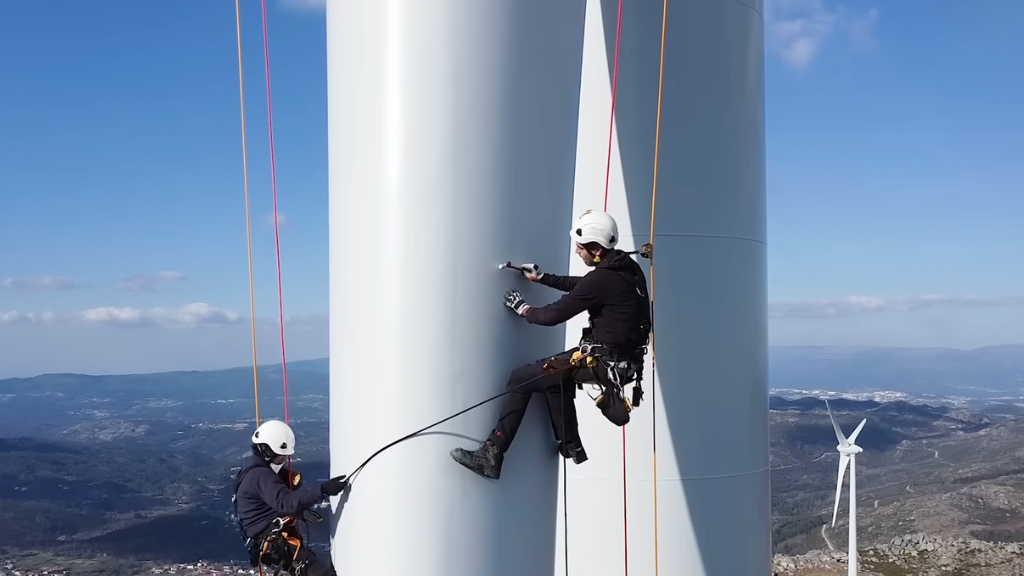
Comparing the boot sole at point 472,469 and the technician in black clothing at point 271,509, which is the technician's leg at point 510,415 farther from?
the technician in black clothing at point 271,509

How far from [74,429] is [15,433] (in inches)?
905

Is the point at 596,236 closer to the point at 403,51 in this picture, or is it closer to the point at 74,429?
the point at 403,51

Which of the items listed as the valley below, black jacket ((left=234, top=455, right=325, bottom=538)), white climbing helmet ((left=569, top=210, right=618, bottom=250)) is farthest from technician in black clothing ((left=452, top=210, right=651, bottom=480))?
the valley below

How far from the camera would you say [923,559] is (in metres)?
101

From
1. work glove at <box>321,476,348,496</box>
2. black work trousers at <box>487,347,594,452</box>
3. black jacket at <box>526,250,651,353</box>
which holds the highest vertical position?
black jacket at <box>526,250,651,353</box>

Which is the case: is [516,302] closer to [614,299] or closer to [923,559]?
[614,299]

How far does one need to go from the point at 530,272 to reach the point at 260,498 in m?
3.07

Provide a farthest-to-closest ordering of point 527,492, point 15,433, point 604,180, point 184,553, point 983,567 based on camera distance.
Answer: point 15,433
point 983,567
point 184,553
point 604,180
point 527,492

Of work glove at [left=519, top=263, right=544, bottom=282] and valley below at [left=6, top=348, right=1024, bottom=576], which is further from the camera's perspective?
valley below at [left=6, top=348, right=1024, bottom=576]

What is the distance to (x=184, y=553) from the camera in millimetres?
87188

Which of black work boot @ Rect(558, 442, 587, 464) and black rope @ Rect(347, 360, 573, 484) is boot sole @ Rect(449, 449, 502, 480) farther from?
black work boot @ Rect(558, 442, 587, 464)

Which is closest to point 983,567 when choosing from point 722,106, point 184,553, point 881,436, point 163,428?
point 881,436

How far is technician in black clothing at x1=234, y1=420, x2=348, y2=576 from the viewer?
6.84 m

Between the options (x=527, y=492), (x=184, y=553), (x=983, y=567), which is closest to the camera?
(x=527, y=492)
